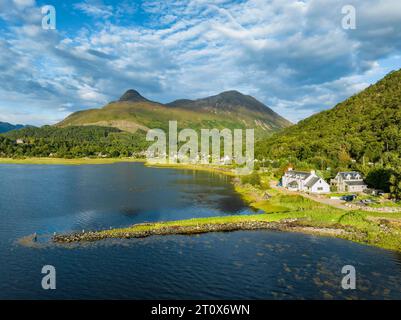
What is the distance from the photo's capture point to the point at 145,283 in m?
32.2

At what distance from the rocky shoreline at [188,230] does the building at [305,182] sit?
34.2 m

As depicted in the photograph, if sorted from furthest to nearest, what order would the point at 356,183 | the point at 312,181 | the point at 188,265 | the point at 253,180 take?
the point at 253,180
the point at 312,181
the point at 356,183
the point at 188,265

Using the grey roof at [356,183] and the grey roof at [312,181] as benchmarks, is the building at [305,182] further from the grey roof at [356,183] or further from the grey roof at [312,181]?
the grey roof at [356,183]

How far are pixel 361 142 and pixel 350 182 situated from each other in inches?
2542

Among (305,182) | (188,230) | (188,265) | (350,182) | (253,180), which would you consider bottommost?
(188,265)

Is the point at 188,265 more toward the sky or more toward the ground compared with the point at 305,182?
more toward the ground

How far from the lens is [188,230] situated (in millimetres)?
50562

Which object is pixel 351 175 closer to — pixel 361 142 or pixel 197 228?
pixel 197 228

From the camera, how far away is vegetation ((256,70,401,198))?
10788 cm

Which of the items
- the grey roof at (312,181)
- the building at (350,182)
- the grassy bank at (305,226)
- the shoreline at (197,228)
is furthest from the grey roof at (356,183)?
the shoreline at (197,228)

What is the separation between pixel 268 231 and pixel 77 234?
94.2 ft

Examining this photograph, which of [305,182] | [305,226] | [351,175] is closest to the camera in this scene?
[305,226]

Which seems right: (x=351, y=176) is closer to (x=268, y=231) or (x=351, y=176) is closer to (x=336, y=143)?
(x=268, y=231)

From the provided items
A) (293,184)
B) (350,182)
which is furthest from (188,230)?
(350,182)
